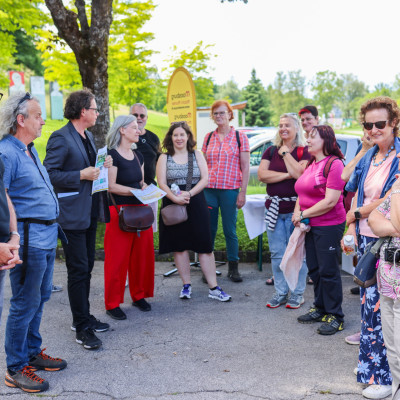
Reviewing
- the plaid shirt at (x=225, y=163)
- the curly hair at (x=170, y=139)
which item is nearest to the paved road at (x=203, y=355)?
the plaid shirt at (x=225, y=163)

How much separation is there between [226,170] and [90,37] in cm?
451

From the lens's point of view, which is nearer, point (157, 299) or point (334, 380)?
point (334, 380)

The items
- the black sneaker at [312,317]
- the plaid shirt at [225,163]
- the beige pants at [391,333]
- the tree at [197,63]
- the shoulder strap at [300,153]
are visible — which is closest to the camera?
the beige pants at [391,333]

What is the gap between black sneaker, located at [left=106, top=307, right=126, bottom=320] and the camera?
5094 millimetres

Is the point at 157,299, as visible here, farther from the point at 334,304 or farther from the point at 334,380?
the point at 334,380

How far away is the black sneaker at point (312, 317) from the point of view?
490 cm

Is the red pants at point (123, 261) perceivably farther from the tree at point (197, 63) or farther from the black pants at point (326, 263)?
the tree at point (197, 63)

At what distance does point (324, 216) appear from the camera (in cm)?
468

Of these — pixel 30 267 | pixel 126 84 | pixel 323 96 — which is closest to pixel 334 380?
pixel 30 267

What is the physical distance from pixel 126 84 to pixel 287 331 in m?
20.1

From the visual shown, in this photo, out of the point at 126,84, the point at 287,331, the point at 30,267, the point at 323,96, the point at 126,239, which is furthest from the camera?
the point at 323,96

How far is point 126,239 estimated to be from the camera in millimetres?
5188

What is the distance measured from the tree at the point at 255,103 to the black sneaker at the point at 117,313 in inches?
1876

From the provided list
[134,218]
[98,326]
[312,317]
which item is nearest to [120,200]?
[134,218]
